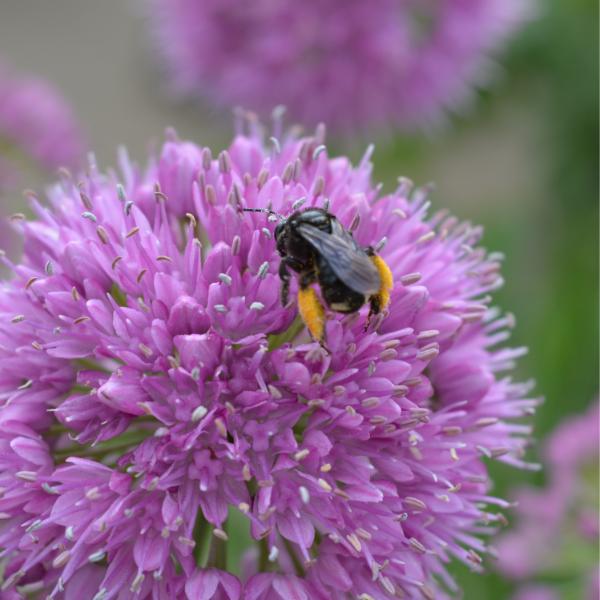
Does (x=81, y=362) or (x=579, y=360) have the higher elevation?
(x=579, y=360)

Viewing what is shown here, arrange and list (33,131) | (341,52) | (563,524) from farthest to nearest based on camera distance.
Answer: (341,52)
(33,131)
(563,524)

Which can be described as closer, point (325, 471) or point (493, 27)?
point (325, 471)

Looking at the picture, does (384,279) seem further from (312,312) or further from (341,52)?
(341,52)

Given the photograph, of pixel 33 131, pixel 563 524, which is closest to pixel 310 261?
pixel 563 524

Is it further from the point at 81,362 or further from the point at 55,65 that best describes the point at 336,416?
the point at 55,65

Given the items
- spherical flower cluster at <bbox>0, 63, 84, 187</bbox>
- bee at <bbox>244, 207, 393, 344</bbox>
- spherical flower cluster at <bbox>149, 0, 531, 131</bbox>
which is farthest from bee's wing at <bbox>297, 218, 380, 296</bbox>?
spherical flower cluster at <bbox>149, 0, 531, 131</bbox>

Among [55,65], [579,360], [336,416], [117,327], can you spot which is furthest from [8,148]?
[55,65]
